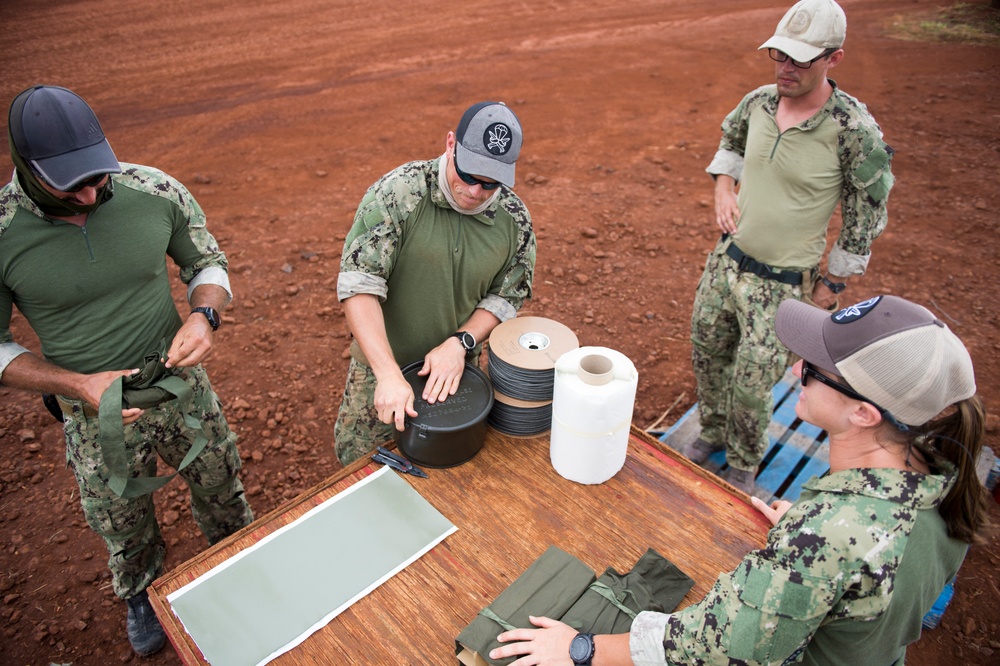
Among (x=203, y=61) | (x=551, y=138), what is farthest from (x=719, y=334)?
(x=203, y=61)

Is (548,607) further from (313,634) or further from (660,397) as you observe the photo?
(660,397)

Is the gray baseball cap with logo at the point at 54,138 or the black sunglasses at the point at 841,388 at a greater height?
the gray baseball cap with logo at the point at 54,138

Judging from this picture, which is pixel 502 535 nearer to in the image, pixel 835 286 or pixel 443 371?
pixel 443 371

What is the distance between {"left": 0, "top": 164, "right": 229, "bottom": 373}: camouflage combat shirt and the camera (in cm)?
225

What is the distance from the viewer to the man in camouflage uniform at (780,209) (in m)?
2.95

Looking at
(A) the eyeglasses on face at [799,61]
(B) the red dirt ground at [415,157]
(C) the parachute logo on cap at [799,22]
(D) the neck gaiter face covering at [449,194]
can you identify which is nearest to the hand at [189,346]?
(D) the neck gaiter face covering at [449,194]

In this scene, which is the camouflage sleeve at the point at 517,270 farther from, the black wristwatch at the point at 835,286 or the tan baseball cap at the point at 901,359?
the black wristwatch at the point at 835,286

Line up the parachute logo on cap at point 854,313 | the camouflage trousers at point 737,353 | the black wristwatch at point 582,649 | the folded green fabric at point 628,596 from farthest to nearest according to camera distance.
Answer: the camouflage trousers at point 737,353 → the folded green fabric at point 628,596 → the black wristwatch at point 582,649 → the parachute logo on cap at point 854,313

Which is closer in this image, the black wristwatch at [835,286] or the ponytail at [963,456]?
the ponytail at [963,456]

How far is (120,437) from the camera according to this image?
2.23m

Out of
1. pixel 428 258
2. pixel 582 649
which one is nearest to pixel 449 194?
pixel 428 258

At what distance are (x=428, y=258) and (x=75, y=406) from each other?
146cm

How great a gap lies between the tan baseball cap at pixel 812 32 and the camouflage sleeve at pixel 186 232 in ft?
8.39

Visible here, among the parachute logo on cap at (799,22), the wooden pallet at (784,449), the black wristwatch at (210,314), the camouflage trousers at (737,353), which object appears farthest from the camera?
the wooden pallet at (784,449)
